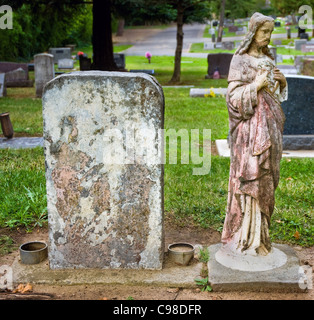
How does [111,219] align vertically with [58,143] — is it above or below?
below

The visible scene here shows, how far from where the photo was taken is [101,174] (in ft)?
16.4

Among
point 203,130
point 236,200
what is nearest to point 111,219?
point 236,200

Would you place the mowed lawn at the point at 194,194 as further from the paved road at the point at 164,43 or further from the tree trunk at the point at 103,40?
the paved road at the point at 164,43

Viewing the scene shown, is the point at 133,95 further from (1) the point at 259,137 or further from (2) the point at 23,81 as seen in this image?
(2) the point at 23,81

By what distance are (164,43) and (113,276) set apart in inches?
1539

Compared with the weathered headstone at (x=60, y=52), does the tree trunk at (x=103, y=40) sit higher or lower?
higher

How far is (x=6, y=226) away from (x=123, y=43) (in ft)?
128

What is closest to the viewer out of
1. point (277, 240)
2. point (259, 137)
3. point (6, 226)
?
point (259, 137)

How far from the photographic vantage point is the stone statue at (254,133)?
4715mm

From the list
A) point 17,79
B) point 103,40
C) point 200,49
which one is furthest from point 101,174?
point 200,49

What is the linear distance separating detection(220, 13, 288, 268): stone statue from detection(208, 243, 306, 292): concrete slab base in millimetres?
237

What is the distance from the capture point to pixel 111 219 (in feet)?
16.6

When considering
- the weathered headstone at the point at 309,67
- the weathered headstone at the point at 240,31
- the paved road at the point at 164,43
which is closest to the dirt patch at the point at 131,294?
the weathered headstone at the point at 309,67

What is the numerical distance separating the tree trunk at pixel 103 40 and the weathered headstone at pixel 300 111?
12.1 m
